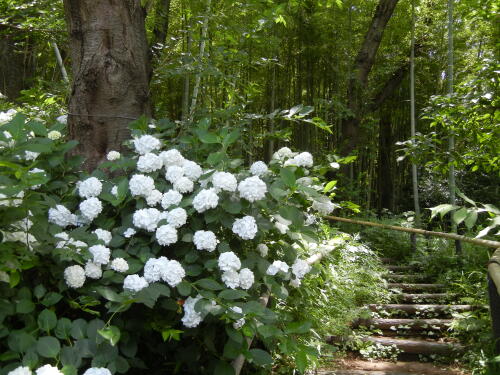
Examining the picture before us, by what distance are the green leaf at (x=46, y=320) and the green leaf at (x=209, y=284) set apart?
0.35m

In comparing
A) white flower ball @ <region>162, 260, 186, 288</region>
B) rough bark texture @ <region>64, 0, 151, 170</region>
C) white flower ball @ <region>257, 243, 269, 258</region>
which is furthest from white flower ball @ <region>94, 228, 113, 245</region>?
rough bark texture @ <region>64, 0, 151, 170</region>

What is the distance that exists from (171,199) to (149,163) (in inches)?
6.7

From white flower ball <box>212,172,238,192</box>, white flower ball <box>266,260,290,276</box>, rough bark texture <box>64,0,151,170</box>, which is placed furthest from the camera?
rough bark texture <box>64,0,151,170</box>

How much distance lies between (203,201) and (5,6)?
295 centimetres

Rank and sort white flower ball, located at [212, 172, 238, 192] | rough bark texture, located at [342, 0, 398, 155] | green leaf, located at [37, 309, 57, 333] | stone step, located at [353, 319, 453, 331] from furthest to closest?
1. rough bark texture, located at [342, 0, 398, 155]
2. stone step, located at [353, 319, 453, 331]
3. white flower ball, located at [212, 172, 238, 192]
4. green leaf, located at [37, 309, 57, 333]

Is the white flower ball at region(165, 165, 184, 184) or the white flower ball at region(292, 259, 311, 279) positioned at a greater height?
the white flower ball at region(165, 165, 184, 184)

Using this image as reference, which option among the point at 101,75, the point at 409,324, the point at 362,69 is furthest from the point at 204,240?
the point at 362,69

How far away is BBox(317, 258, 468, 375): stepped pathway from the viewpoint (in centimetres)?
326

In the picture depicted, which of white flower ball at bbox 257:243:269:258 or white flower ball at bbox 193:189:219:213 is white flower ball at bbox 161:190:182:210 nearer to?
white flower ball at bbox 193:189:219:213

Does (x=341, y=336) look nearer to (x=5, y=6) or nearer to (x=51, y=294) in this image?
(x=51, y=294)

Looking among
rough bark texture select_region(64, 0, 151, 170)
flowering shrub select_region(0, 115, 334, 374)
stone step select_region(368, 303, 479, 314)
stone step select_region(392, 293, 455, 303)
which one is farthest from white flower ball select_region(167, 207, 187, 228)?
stone step select_region(392, 293, 455, 303)

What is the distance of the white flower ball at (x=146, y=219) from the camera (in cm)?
127

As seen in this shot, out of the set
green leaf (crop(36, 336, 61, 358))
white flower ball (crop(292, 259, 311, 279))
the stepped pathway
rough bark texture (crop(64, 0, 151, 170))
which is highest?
rough bark texture (crop(64, 0, 151, 170))

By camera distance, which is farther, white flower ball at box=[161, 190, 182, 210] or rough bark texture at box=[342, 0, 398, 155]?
rough bark texture at box=[342, 0, 398, 155]
